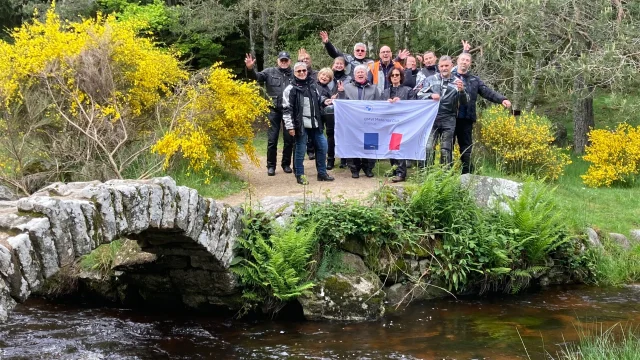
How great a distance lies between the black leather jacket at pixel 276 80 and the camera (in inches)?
483

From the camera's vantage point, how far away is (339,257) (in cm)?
930

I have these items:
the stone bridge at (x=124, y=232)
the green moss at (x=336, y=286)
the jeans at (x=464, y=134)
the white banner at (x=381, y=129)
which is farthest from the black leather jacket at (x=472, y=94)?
the stone bridge at (x=124, y=232)

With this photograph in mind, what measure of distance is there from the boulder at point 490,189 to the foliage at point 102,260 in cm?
481

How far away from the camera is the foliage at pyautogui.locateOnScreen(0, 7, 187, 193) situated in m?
10.7

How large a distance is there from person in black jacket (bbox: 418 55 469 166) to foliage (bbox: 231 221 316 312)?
3.07 m

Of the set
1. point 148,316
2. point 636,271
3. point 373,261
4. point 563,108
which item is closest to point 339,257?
point 373,261

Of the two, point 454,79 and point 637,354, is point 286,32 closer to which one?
point 454,79

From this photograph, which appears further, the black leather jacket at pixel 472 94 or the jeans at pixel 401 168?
the jeans at pixel 401 168

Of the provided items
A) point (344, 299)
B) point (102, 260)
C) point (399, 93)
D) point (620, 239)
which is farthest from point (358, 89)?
point (102, 260)

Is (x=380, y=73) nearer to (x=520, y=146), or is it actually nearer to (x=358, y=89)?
(x=358, y=89)

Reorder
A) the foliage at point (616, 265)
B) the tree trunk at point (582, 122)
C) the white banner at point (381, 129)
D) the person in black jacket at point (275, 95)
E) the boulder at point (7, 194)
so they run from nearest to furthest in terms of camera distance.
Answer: the boulder at point (7, 194) < the foliage at point (616, 265) < the white banner at point (381, 129) < the person in black jacket at point (275, 95) < the tree trunk at point (582, 122)

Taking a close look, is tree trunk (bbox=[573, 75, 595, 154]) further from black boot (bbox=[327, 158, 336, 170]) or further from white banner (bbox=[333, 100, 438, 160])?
black boot (bbox=[327, 158, 336, 170])

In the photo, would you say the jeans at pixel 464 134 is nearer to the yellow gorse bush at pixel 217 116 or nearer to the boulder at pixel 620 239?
the boulder at pixel 620 239

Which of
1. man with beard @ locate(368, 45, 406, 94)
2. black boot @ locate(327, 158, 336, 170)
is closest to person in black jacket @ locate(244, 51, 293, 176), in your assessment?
black boot @ locate(327, 158, 336, 170)
